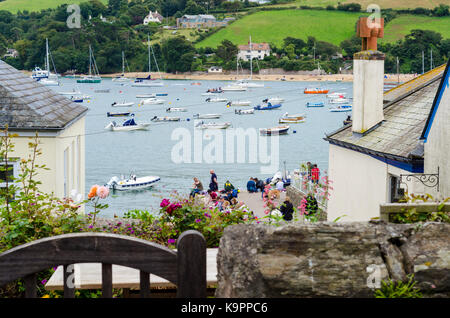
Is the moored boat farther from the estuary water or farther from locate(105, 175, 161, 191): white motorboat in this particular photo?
locate(105, 175, 161, 191): white motorboat

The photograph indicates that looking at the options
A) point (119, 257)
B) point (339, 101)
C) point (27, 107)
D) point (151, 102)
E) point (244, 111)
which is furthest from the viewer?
point (339, 101)

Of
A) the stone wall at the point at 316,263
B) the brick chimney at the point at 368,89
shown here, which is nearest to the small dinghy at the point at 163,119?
the brick chimney at the point at 368,89

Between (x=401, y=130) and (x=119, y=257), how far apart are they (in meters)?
13.6

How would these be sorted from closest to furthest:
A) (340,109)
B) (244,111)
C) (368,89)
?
1. (368,89)
2. (244,111)
3. (340,109)

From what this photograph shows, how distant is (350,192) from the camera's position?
1659cm

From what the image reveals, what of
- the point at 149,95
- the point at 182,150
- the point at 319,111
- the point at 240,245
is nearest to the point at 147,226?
the point at 240,245

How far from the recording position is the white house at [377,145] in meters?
13.6

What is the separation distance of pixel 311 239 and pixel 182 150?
8785 cm

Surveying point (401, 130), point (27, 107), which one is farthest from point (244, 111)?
point (27, 107)

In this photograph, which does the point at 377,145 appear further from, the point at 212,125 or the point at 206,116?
the point at 206,116

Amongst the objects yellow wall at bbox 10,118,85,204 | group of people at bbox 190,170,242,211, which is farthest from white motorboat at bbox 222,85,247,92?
yellow wall at bbox 10,118,85,204

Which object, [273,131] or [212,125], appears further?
[212,125]

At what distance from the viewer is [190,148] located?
9094 cm

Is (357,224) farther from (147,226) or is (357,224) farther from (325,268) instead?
(147,226)
